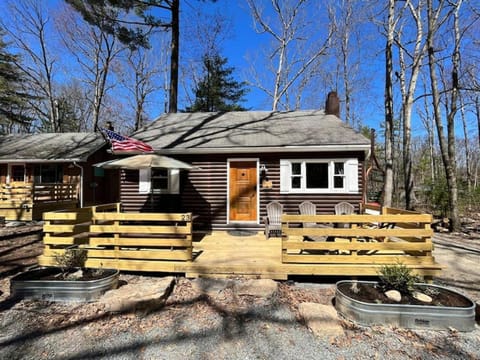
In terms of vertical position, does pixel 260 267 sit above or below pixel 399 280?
below

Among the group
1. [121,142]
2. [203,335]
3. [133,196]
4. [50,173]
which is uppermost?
[121,142]

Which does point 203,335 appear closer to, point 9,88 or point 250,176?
point 250,176

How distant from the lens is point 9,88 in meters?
18.5

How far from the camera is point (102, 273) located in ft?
12.7

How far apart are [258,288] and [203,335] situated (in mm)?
1136

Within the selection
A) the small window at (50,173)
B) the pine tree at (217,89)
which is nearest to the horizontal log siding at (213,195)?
the small window at (50,173)

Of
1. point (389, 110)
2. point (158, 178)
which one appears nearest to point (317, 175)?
point (158, 178)

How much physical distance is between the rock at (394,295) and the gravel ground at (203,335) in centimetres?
35

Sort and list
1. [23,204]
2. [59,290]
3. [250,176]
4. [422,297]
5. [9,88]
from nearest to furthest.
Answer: [422,297] < [59,290] < [250,176] < [23,204] < [9,88]

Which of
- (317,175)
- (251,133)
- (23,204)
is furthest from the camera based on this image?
(23,204)

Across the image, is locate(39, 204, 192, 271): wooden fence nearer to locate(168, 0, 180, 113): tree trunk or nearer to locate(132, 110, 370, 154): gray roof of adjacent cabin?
locate(132, 110, 370, 154): gray roof of adjacent cabin

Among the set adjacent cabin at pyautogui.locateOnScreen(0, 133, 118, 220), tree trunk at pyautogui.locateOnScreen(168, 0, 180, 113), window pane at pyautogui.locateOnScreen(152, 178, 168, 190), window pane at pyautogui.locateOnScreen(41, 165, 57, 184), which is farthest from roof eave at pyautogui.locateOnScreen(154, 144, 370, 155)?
window pane at pyautogui.locateOnScreen(41, 165, 57, 184)

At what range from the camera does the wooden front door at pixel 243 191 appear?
25.0ft

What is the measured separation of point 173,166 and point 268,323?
12.1 feet
